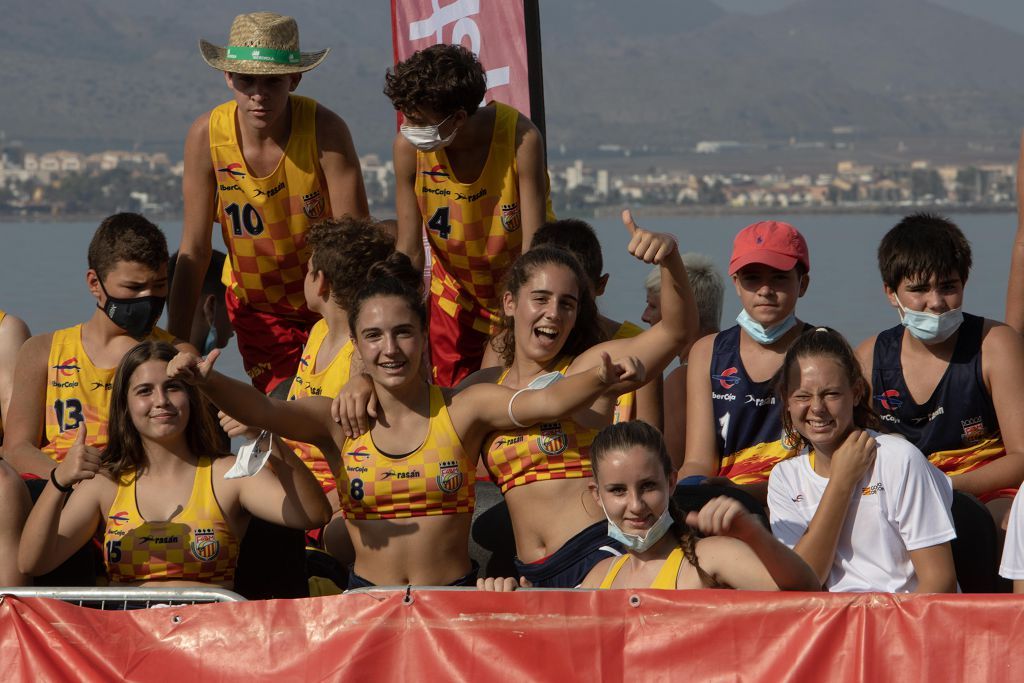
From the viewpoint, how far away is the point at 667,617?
3.66 meters

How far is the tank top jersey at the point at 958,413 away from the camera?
194 inches

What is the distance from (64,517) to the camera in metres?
4.59

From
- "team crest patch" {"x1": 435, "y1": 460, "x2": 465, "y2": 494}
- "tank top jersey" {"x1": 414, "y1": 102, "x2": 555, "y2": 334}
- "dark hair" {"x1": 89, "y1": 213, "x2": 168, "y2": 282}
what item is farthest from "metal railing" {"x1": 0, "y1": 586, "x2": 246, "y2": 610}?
"tank top jersey" {"x1": 414, "y1": 102, "x2": 555, "y2": 334}

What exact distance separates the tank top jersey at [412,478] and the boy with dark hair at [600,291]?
29.6 inches

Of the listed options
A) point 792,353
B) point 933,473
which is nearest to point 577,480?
point 792,353

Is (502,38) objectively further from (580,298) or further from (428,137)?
(580,298)

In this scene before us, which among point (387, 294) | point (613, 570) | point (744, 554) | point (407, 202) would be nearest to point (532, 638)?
point (613, 570)

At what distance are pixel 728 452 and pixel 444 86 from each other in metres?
1.77

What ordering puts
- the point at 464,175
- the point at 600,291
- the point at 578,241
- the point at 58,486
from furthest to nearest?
1. the point at 464,175
2. the point at 600,291
3. the point at 578,241
4. the point at 58,486

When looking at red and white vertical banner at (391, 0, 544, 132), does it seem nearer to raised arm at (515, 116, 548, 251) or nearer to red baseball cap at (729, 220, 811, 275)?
raised arm at (515, 116, 548, 251)

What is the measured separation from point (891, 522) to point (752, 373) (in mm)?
1130

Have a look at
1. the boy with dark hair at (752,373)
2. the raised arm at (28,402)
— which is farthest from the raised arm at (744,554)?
the raised arm at (28,402)

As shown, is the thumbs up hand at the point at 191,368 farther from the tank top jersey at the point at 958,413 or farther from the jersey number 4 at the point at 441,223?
the tank top jersey at the point at 958,413

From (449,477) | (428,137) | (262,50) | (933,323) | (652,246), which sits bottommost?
(449,477)
